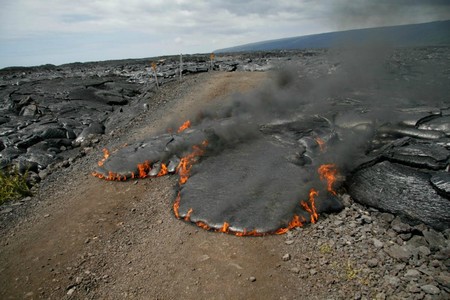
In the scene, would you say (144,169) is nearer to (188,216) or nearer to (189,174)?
(189,174)

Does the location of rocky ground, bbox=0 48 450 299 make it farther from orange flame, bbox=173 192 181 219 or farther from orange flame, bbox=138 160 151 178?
orange flame, bbox=138 160 151 178

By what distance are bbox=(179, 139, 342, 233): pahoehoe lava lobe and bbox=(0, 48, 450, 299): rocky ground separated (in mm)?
312

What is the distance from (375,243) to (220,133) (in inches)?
206

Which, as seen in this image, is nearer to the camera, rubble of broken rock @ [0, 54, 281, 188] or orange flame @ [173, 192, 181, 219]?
orange flame @ [173, 192, 181, 219]

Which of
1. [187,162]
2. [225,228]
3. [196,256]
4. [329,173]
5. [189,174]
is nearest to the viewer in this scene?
[196,256]

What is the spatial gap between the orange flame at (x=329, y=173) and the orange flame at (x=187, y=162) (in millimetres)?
3375

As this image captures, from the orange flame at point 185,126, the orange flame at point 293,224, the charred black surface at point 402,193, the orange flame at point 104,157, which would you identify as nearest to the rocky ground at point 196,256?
the orange flame at point 293,224

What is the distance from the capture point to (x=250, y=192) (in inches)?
254

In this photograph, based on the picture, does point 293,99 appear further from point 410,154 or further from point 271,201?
point 271,201

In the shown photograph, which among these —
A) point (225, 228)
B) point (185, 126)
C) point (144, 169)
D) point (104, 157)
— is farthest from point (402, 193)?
point (104, 157)

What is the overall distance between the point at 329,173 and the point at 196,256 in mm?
3851

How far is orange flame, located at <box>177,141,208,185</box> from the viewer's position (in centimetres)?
748

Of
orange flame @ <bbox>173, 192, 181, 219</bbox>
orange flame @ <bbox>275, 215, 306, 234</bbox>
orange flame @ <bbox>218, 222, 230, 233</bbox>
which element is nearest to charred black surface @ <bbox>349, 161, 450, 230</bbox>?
orange flame @ <bbox>275, 215, 306, 234</bbox>

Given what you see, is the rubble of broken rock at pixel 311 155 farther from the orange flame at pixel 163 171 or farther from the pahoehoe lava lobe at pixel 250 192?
the orange flame at pixel 163 171
